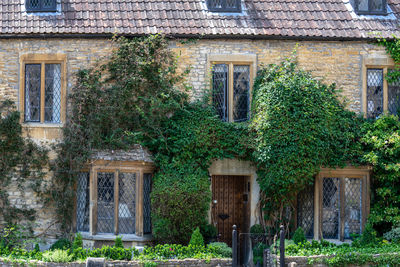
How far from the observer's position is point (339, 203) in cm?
1567

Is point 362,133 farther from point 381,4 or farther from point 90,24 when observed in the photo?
point 90,24

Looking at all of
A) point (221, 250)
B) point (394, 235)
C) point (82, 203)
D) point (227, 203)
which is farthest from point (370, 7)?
point (82, 203)

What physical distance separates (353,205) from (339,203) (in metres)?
0.41

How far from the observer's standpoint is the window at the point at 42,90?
15.7 m

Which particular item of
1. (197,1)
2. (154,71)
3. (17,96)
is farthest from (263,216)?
(17,96)

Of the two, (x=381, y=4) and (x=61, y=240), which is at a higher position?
(x=381, y=4)

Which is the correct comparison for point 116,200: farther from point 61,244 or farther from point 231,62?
point 231,62

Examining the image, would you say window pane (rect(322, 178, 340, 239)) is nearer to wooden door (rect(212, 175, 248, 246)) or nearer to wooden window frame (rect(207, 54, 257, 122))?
wooden door (rect(212, 175, 248, 246))

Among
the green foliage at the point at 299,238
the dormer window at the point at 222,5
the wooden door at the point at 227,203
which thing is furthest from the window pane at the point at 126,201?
the dormer window at the point at 222,5

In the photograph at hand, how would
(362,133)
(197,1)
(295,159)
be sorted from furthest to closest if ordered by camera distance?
(197,1) < (362,133) < (295,159)

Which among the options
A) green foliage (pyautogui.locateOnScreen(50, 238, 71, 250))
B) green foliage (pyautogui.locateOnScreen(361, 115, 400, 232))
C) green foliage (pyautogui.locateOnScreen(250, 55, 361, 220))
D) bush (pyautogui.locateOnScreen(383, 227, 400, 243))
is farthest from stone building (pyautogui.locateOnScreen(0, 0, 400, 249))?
bush (pyautogui.locateOnScreen(383, 227, 400, 243))

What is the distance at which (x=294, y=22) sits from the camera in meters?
16.3

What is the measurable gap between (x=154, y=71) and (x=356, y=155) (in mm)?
5928

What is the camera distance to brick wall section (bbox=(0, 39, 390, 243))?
15617 millimetres
